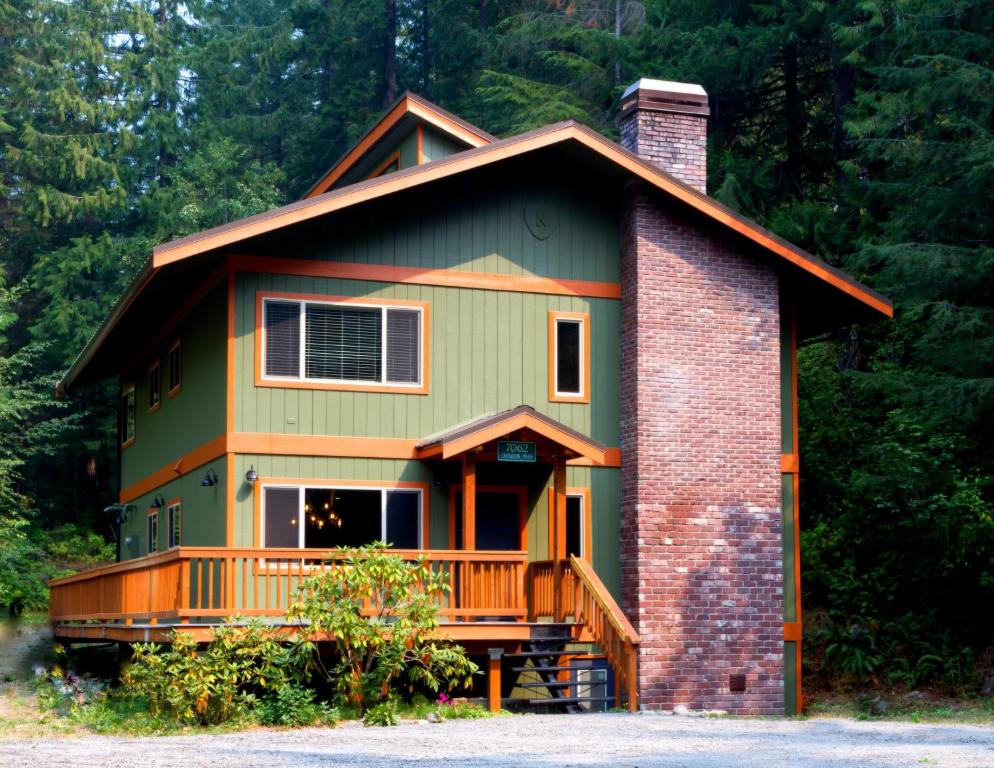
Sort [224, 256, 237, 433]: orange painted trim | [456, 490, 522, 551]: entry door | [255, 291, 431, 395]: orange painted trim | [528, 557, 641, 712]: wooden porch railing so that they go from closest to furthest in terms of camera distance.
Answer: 1. [528, 557, 641, 712]: wooden porch railing
2. [224, 256, 237, 433]: orange painted trim
3. [255, 291, 431, 395]: orange painted trim
4. [456, 490, 522, 551]: entry door

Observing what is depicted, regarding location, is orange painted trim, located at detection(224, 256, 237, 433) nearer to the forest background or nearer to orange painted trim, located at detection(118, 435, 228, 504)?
orange painted trim, located at detection(118, 435, 228, 504)

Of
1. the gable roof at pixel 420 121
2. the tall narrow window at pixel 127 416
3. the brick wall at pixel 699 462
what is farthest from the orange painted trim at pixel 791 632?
the tall narrow window at pixel 127 416

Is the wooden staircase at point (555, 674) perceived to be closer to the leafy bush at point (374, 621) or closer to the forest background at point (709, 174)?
the leafy bush at point (374, 621)

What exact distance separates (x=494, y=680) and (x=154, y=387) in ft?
32.7

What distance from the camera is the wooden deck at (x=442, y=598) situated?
16641 millimetres

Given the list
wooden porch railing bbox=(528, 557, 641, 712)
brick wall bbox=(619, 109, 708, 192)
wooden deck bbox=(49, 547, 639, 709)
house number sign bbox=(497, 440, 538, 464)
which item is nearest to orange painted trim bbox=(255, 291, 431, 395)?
house number sign bbox=(497, 440, 538, 464)

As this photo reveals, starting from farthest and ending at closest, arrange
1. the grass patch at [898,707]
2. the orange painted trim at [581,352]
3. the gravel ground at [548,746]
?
1. the orange painted trim at [581,352]
2. the grass patch at [898,707]
3. the gravel ground at [548,746]

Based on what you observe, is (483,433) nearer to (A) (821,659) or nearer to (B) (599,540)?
(B) (599,540)

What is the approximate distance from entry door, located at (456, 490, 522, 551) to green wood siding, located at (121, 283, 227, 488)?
12.3 ft

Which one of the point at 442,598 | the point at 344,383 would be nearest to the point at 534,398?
the point at 344,383

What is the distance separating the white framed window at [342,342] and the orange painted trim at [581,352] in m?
1.90

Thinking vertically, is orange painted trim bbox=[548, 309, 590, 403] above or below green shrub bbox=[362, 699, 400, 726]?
above

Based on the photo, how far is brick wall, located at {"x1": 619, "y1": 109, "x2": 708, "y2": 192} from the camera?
2144 cm

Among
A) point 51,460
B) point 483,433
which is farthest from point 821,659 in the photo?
point 51,460
